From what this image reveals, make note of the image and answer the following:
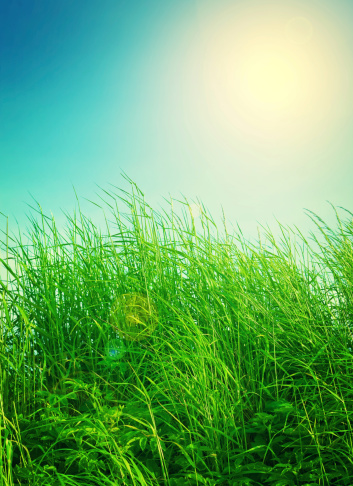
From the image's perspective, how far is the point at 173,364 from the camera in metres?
2.26

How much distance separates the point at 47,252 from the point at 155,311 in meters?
1.09

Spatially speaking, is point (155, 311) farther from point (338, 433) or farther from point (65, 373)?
point (338, 433)

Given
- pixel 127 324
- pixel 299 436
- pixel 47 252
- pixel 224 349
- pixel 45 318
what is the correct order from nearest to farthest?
1. pixel 299 436
2. pixel 224 349
3. pixel 127 324
4. pixel 45 318
5. pixel 47 252

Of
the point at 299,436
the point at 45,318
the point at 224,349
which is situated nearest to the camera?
the point at 299,436

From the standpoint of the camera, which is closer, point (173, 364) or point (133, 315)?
point (173, 364)

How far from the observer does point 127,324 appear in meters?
2.98

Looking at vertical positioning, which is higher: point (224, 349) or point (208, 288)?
point (208, 288)

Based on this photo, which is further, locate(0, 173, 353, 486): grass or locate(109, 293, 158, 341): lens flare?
locate(109, 293, 158, 341): lens flare

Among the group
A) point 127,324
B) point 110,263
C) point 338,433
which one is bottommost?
point 338,433

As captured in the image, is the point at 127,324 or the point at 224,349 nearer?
the point at 224,349

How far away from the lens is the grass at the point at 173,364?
6.63 ft

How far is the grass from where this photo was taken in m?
2.02

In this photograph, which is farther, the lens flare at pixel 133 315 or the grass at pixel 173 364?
the lens flare at pixel 133 315

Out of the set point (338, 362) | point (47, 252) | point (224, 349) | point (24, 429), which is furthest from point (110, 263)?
point (338, 362)
